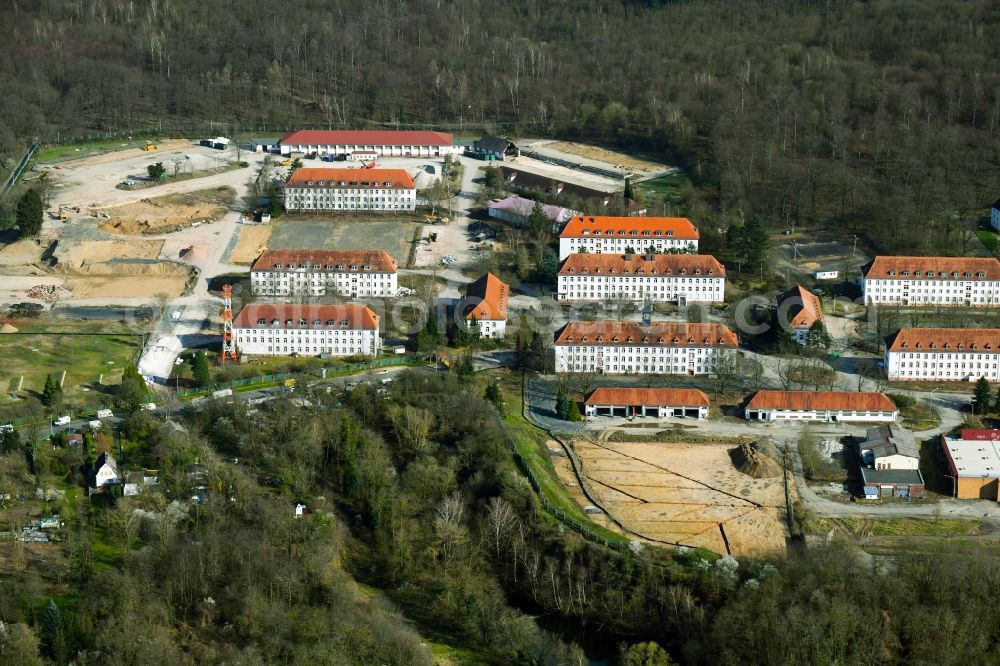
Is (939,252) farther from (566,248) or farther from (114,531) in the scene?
(114,531)

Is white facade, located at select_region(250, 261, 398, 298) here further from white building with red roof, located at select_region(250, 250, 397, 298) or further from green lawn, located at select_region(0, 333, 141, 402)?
green lawn, located at select_region(0, 333, 141, 402)

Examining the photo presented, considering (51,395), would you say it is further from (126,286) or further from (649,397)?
(649,397)

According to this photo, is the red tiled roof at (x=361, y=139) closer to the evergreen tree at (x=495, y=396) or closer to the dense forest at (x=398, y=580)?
the evergreen tree at (x=495, y=396)

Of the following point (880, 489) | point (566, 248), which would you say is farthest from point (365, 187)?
point (880, 489)

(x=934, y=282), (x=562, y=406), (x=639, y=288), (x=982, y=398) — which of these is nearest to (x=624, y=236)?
(x=639, y=288)

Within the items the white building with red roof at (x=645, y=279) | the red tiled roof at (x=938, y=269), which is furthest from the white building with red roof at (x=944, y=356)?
the white building with red roof at (x=645, y=279)

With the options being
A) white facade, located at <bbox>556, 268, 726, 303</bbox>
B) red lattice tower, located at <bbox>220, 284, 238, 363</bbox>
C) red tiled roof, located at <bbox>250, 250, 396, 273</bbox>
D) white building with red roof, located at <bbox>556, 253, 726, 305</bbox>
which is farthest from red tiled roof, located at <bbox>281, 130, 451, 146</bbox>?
red lattice tower, located at <bbox>220, 284, 238, 363</bbox>
